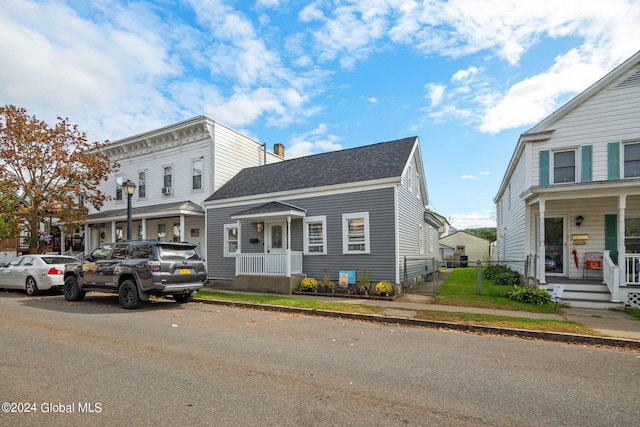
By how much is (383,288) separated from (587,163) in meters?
8.27

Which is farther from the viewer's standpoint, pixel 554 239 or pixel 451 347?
pixel 554 239

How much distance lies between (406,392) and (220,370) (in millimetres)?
2552

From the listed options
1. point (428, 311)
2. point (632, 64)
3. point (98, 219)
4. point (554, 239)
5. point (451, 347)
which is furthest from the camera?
point (98, 219)

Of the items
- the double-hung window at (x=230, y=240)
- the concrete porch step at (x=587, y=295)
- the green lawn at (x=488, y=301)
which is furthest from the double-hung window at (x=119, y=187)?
the concrete porch step at (x=587, y=295)

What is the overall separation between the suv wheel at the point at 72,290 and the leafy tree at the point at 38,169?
23.9 ft

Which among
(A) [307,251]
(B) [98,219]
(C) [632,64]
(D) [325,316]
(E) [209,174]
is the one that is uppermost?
(C) [632,64]

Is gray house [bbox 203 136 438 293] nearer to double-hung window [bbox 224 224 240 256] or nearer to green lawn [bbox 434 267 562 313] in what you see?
double-hung window [bbox 224 224 240 256]

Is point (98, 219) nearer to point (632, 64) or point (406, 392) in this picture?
point (406, 392)

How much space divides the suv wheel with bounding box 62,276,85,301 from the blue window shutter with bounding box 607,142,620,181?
58.7 feet

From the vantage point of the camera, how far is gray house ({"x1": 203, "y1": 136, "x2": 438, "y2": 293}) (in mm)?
12719

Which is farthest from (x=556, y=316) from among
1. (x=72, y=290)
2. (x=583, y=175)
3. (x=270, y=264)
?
(x=72, y=290)

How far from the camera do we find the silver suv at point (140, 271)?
9.55 meters

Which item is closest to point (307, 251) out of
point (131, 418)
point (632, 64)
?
point (131, 418)

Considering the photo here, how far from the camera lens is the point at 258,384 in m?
4.39
